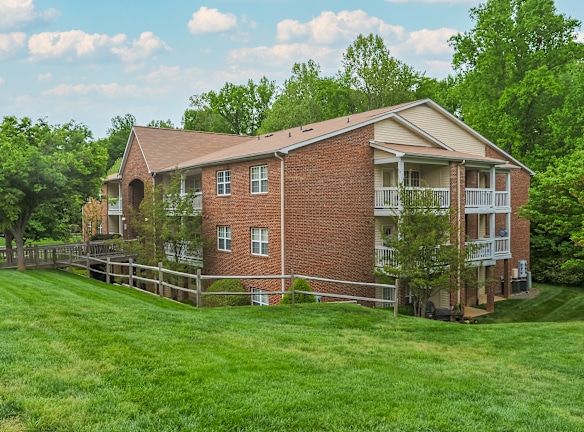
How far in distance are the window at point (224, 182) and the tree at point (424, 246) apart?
316 inches

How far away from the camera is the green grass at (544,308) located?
21.0 metres

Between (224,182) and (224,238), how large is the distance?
255 cm

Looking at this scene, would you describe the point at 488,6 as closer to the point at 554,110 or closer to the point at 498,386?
the point at 554,110

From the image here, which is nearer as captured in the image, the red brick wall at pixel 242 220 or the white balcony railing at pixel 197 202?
the red brick wall at pixel 242 220

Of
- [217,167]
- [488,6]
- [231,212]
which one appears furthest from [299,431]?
[488,6]

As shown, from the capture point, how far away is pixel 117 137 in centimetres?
7894

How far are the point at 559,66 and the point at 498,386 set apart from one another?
35370 mm

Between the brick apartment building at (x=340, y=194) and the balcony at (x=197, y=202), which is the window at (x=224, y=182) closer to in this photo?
the brick apartment building at (x=340, y=194)

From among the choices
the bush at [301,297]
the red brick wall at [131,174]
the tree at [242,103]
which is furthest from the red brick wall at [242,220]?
the tree at [242,103]

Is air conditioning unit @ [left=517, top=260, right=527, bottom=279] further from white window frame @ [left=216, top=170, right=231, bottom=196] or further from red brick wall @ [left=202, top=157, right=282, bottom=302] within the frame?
white window frame @ [left=216, top=170, right=231, bottom=196]

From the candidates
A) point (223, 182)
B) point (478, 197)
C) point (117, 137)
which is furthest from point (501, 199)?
point (117, 137)

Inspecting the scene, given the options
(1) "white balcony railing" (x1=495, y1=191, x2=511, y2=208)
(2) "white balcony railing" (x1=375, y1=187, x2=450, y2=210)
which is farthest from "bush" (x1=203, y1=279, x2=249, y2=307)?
(1) "white balcony railing" (x1=495, y1=191, x2=511, y2=208)

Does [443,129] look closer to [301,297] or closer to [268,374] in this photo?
[301,297]

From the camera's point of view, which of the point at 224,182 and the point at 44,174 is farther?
the point at 224,182
